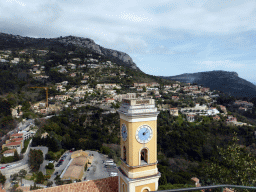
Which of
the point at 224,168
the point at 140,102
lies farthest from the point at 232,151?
the point at 140,102

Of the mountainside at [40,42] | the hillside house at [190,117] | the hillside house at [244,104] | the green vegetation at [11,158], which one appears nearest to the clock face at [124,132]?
the green vegetation at [11,158]

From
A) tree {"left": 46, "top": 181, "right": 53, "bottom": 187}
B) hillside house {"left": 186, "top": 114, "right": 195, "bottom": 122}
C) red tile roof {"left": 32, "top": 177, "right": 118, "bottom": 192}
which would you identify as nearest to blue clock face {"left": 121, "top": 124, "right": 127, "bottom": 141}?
red tile roof {"left": 32, "top": 177, "right": 118, "bottom": 192}

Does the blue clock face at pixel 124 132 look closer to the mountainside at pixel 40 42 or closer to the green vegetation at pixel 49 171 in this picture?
the green vegetation at pixel 49 171

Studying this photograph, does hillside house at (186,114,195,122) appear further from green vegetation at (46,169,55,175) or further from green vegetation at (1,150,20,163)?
green vegetation at (1,150,20,163)

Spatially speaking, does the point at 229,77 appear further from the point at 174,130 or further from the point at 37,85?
the point at 37,85

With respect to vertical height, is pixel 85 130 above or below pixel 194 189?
below

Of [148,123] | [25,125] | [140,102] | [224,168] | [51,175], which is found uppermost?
[140,102]

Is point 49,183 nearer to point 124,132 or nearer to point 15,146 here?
point 15,146
